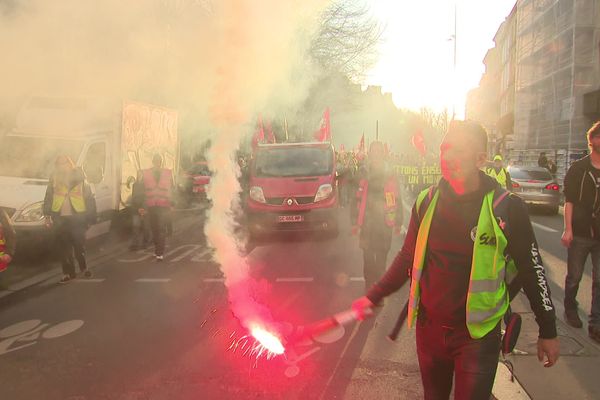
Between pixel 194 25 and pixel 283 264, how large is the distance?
376 cm

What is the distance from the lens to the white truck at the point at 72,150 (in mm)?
7703

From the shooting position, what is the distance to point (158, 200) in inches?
327

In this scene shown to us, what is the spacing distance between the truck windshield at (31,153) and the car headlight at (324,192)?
4334mm

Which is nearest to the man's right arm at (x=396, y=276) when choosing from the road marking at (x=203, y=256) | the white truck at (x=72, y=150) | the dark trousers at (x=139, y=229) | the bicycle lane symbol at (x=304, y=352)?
the bicycle lane symbol at (x=304, y=352)

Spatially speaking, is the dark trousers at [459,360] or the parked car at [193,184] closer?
the dark trousers at [459,360]

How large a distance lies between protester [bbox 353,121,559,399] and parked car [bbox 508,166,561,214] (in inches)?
489

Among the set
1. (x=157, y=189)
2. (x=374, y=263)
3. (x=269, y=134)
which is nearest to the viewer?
(x=374, y=263)

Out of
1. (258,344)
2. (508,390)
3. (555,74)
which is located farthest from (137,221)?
(555,74)

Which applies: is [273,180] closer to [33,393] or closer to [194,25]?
[194,25]

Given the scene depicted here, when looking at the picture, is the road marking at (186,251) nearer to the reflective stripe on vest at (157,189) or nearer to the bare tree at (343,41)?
the reflective stripe on vest at (157,189)

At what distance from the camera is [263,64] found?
800 cm

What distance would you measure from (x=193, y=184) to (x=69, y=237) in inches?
320

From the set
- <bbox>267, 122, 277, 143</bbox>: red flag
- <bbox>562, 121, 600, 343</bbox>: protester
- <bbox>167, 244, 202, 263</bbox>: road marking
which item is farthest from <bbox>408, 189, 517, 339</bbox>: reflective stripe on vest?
<bbox>267, 122, 277, 143</bbox>: red flag

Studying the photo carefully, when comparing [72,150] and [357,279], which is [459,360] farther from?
[72,150]
